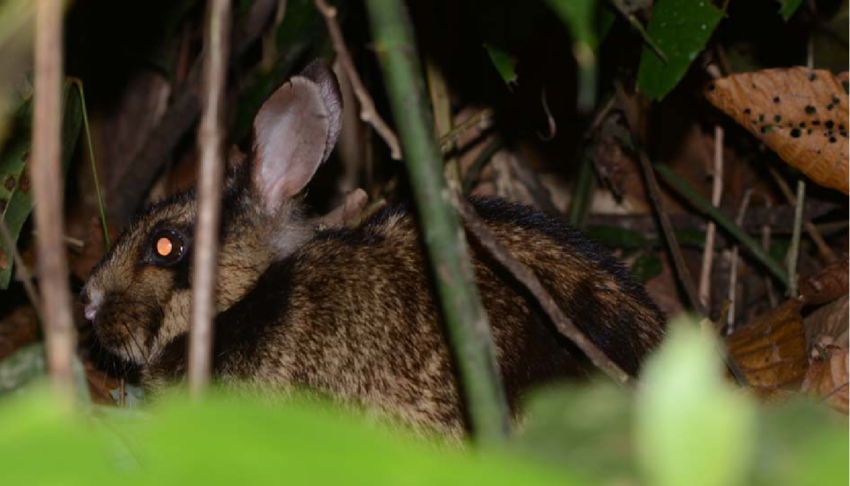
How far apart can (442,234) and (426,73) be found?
3261 millimetres

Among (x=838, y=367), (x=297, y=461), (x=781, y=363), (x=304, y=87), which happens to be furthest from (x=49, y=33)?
(x=781, y=363)

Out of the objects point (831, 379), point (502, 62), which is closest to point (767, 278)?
point (831, 379)

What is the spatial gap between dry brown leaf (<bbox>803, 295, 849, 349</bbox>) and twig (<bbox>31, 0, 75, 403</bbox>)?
3.02m

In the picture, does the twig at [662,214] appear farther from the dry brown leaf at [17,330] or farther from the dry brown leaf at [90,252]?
the dry brown leaf at [17,330]

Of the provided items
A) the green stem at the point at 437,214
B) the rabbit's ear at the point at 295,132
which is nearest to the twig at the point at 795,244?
the rabbit's ear at the point at 295,132

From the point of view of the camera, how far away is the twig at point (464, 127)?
195 inches

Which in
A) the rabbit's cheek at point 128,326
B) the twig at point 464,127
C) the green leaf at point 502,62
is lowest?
the rabbit's cheek at point 128,326

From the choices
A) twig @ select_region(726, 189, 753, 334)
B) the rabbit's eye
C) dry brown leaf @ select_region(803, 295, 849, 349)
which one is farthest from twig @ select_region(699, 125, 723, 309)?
the rabbit's eye

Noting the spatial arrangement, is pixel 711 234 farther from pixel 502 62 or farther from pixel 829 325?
pixel 502 62

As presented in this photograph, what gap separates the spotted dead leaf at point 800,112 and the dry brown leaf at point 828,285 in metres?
0.32

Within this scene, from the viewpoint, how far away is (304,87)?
3924 millimetres

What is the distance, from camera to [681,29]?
397 centimetres

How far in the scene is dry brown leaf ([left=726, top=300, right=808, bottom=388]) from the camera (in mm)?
4168

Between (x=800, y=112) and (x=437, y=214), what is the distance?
2.76m
